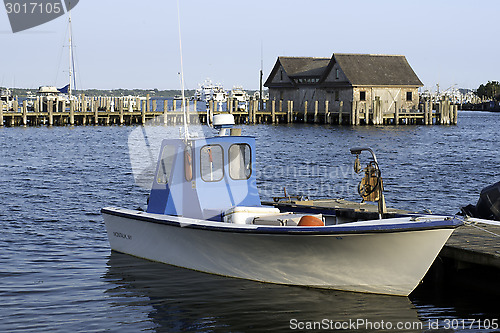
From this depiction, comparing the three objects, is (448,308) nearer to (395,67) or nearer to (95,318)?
(95,318)

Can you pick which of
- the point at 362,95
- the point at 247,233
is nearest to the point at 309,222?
the point at 247,233

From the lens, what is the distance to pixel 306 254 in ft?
37.4

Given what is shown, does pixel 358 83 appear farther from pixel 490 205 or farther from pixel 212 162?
pixel 212 162

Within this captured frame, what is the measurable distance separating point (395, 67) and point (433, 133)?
382 inches

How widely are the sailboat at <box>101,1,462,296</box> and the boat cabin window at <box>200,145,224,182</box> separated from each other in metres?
0.02

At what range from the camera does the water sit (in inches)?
432

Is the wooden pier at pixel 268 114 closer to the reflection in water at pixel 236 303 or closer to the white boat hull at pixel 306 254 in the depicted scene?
the white boat hull at pixel 306 254

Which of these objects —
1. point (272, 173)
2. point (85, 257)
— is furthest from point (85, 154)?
point (85, 257)

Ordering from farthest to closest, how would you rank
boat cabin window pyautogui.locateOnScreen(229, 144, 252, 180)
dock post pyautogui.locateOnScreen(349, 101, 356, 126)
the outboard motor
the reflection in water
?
1. dock post pyautogui.locateOnScreen(349, 101, 356, 126)
2. the outboard motor
3. boat cabin window pyautogui.locateOnScreen(229, 144, 252, 180)
4. the reflection in water

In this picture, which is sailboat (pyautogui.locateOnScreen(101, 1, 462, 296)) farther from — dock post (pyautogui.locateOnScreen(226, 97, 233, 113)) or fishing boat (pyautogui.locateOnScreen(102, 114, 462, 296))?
dock post (pyautogui.locateOnScreen(226, 97, 233, 113))

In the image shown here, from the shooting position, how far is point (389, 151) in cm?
4275

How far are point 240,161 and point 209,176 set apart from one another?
650 mm

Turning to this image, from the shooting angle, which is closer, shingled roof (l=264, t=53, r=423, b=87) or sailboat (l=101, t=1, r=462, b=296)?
sailboat (l=101, t=1, r=462, b=296)

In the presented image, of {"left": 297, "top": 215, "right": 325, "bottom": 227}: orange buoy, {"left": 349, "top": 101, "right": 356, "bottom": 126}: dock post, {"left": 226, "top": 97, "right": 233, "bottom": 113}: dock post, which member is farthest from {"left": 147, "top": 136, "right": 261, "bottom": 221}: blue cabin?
{"left": 226, "top": 97, "right": 233, "bottom": 113}: dock post
